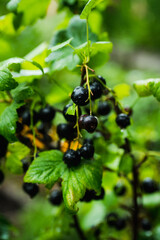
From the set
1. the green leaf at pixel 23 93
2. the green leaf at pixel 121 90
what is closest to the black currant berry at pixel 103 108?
the green leaf at pixel 121 90

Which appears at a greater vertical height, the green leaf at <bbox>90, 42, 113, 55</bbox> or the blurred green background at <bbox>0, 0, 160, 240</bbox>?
the green leaf at <bbox>90, 42, 113, 55</bbox>

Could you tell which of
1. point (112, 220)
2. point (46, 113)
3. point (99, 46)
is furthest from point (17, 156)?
point (112, 220)

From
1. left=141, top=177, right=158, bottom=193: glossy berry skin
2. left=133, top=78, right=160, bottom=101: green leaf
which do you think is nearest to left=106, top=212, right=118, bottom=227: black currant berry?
left=141, top=177, right=158, bottom=193: glossy berry skin

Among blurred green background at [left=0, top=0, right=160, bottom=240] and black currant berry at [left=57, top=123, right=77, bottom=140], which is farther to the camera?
blurred green background at [left=0, top=0, right=160, bottom=240]

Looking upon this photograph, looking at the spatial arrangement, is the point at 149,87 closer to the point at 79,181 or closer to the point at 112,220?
the point at 79,181

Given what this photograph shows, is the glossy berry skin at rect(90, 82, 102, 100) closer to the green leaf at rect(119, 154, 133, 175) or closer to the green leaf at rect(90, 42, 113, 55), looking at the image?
the green leaf at rect(90, 42, 113, 55)
